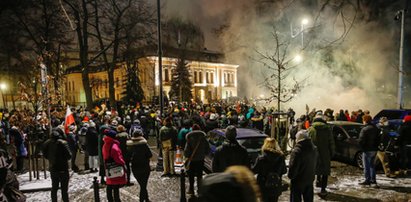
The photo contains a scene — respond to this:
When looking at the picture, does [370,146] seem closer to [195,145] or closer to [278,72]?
[195,145]

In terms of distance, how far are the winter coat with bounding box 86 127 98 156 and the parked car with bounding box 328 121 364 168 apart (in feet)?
26.2

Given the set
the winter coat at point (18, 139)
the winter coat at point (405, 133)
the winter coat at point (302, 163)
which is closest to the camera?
the winter coat at point (302, 163)

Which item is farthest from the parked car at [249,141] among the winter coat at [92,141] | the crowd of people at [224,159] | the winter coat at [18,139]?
the winter coat at [18,139]

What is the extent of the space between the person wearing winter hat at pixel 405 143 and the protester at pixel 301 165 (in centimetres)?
467

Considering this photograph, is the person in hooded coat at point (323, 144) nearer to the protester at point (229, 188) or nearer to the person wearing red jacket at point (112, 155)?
the person wearing red jacket at point (112, 155)

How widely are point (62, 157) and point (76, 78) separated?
7617 cm

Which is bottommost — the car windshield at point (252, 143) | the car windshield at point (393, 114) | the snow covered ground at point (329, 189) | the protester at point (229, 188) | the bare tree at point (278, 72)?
the snow covered ground at point (329, 189)

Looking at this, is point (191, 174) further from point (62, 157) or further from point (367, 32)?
point (367, 32)

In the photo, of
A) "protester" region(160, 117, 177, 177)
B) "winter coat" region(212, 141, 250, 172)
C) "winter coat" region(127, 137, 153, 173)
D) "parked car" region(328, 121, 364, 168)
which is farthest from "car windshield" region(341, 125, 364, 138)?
"winter coat" region(127, 137, 153, 173)

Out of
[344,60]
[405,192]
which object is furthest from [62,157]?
[344,60]

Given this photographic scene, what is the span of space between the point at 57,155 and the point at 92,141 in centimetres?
296

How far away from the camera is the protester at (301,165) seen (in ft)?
16.7

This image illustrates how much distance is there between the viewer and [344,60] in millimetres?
24641

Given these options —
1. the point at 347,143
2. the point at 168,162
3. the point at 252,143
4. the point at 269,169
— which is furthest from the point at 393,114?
the point at 269,169
